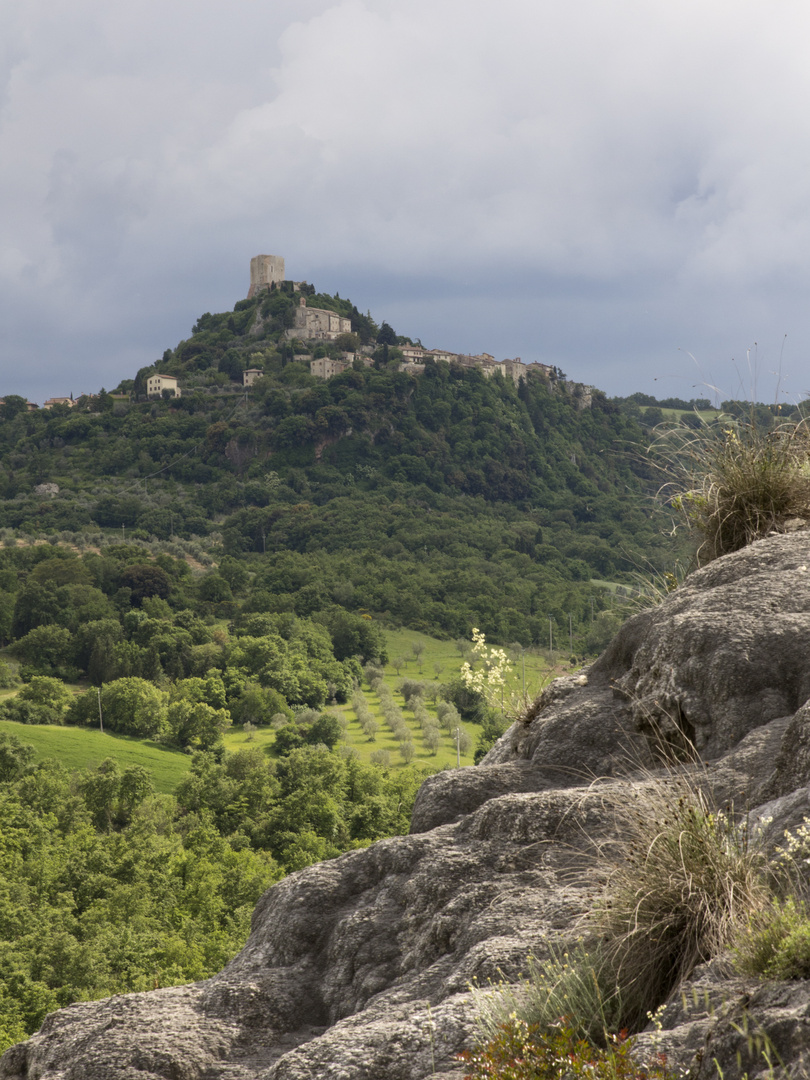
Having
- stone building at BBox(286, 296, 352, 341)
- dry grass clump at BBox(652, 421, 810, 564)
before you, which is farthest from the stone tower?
dry grass clump at BBox(652, 421, 810, 564)

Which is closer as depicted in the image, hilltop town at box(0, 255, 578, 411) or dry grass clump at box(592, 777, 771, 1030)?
dry grass clump at box(592, 777, 771, 1030)

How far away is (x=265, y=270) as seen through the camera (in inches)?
7210

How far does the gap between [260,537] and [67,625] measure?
50.2 meters

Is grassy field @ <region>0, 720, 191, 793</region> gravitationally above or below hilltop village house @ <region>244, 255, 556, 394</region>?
below

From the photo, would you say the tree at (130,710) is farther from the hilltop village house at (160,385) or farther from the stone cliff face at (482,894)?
the hilltop village house at (160,385)

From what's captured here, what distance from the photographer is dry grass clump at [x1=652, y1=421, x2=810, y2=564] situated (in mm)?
5480

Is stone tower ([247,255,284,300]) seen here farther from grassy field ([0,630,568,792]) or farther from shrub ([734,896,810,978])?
shrub ([734,896,810,978])

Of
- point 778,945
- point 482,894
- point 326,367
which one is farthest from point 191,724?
point 326,367

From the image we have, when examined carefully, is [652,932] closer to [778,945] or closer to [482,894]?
[778,945]

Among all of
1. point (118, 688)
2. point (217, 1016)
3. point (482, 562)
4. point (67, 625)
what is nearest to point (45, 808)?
point (118, 688)

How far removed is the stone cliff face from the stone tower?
617ft

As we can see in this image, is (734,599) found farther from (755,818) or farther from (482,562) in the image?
(482,562)

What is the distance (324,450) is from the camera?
15962 centimetres

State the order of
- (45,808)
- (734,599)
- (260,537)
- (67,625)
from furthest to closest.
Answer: (260,537) → (67,625) → (45,808) → (734,599)
